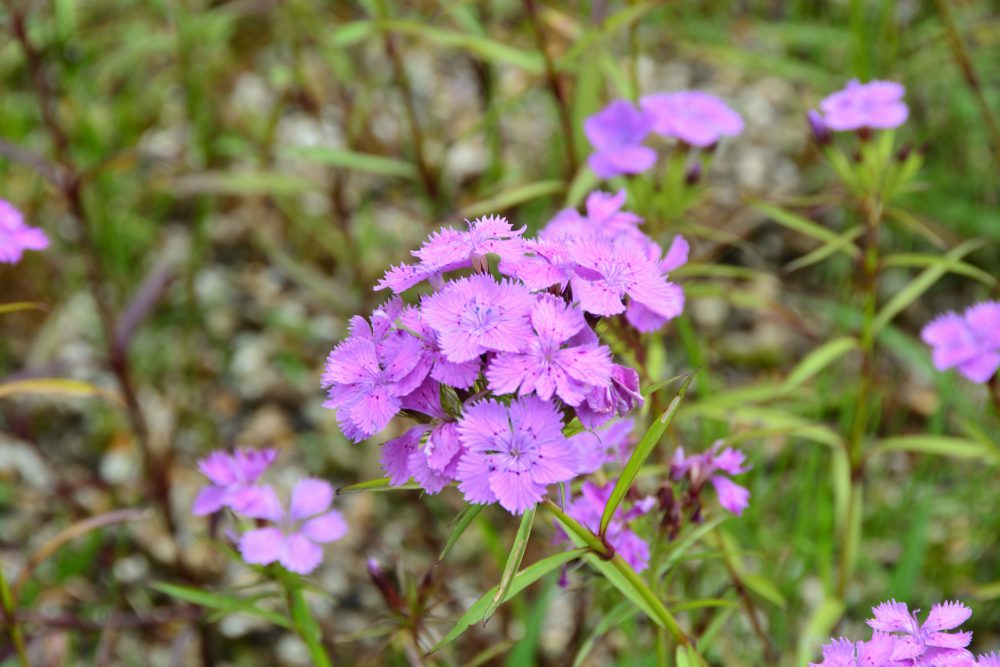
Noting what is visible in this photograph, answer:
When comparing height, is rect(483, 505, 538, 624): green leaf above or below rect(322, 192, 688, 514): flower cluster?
below

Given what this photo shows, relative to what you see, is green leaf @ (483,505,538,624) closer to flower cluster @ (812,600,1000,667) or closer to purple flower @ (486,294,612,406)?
purple flower @ (486,294,612,406)

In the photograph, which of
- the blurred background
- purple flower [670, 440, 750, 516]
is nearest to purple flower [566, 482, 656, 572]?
purple flower [670, 440, 750, 516]

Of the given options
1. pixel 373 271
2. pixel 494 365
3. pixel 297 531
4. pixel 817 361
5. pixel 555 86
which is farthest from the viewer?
pixel 373 271

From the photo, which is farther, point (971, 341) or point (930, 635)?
point (971, 341)

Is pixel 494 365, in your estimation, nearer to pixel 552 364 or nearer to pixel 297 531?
pixel 552 364

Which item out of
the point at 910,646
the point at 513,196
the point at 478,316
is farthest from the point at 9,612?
the point at 910,646

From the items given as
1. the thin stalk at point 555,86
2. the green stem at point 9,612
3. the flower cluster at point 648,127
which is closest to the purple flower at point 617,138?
the flower cluster at point 648,127
